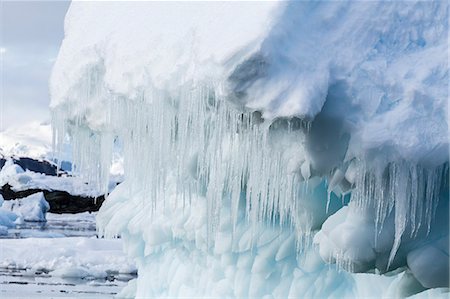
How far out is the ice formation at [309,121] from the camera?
4.84 meters

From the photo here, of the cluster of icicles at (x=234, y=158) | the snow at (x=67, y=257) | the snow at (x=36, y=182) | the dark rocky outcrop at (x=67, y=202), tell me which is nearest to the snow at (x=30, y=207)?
the snow at (x=36, y=182)

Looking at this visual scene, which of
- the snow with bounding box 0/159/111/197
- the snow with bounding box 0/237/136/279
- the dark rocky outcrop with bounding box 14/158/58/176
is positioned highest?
the dark rocky outcrop with bounding box 14/158/58/176

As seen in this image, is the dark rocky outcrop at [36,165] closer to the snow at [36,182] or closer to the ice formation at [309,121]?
the snow at [36,182]

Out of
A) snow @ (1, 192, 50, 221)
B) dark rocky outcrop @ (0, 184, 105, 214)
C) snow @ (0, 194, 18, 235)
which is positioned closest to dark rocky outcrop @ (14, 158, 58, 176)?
dark rocky outcrop @ (0, 184, 105, 214)

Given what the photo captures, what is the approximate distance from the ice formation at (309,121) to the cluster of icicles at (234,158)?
0.01 metres

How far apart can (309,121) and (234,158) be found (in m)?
1.17

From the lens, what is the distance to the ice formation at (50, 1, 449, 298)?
4.84 metres

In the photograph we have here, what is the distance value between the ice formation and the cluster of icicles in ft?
0.04

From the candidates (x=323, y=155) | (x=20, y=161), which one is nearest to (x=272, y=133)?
(x=323, y=155)

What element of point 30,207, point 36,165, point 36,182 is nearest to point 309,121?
point 30,207

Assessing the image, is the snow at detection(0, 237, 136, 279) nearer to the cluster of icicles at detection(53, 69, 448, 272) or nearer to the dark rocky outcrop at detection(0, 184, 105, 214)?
the cluster of icicles at detection(53, 69, 448, 272)

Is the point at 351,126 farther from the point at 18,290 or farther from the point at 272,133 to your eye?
the point at 18,290

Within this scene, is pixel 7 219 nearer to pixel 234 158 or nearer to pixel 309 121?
pixel 234 158

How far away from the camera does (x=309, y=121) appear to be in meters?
4.73
